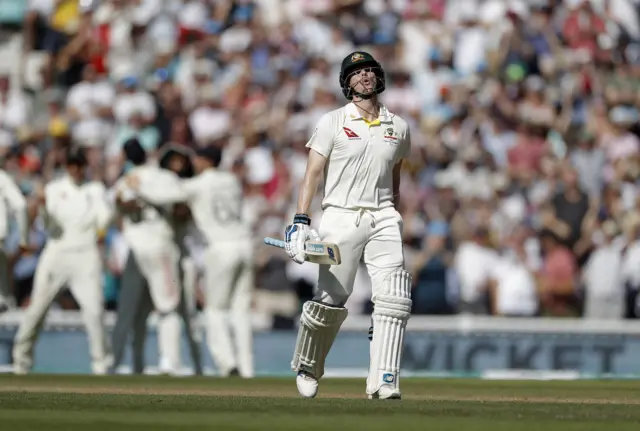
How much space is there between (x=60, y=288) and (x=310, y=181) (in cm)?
640

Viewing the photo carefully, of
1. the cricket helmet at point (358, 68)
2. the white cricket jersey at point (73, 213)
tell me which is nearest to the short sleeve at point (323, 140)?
the cricket helmet at point (358, 68)

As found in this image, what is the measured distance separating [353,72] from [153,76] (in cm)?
1254

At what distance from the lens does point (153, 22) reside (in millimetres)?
23734

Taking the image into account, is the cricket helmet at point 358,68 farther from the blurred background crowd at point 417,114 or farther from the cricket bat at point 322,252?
the blurred background crowd at point 417,114

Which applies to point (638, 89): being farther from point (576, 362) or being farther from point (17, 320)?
point (17, 320)

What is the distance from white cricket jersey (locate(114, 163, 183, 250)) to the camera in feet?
53.6

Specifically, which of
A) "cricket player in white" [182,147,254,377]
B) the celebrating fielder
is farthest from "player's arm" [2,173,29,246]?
"cricket player in white" [182,147,254,377]

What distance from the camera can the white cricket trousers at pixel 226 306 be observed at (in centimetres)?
1641

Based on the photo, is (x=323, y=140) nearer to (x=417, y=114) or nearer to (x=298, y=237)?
(x=298, y=237)

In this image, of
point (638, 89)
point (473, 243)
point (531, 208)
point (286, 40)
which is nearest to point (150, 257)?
point (473, 243)

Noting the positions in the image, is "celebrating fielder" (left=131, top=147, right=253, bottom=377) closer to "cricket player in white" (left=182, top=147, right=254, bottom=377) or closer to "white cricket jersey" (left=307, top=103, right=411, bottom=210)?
"cricket player in white" (left=182, top=147, right=254, bottom=377)

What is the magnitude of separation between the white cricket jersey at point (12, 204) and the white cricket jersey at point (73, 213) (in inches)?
24.6

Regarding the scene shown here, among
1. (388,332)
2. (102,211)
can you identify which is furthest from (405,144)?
(102,211)

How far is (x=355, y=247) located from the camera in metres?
10.7
